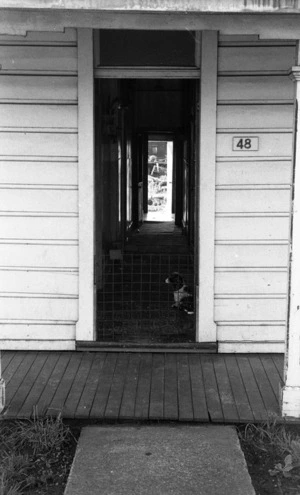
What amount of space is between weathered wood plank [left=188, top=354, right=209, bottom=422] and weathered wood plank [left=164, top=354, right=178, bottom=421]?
14cm

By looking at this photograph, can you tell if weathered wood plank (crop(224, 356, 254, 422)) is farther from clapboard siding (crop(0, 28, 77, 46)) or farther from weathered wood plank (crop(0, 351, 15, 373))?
clapboard siding (crop(0, 28, 77, 46))

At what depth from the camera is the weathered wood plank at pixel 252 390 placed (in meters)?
4.85

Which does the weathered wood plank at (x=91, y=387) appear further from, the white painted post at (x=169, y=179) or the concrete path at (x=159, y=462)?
the white painted post at (x=169, y=179)

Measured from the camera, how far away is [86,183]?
20.0 feet

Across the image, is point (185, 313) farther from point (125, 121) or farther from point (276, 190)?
point (125, 121)

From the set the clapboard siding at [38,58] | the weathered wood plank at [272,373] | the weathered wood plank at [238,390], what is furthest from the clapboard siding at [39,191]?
the weathered wood plank at [272,373]

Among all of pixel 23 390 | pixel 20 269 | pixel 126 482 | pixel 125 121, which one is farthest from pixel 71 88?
pixel 125 121

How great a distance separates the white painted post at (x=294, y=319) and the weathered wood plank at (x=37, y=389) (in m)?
1.79

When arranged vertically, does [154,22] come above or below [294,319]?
above

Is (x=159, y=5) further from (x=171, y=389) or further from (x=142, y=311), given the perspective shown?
(x=142, y=311)

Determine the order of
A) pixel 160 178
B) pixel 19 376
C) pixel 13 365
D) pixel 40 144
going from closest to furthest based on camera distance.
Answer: pixel 19 376 → pixel 13 365 → pixel 40 144 → pixel 160 178

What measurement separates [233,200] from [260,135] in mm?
624

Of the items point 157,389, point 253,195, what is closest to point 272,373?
point 157,389

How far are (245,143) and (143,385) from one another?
231 cm
